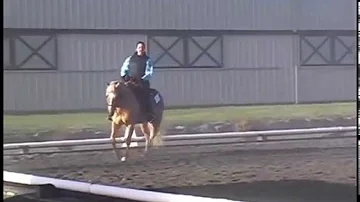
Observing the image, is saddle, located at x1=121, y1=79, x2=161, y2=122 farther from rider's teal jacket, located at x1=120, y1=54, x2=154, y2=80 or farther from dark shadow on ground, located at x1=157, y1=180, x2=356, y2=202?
dark shadow on ground, located at x1=157, y1=180, x2=356, y2=202

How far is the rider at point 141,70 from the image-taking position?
A: 8.68 feet

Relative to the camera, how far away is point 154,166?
8.77 feet

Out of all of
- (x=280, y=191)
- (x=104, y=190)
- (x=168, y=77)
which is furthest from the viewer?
(x=104, y=190)

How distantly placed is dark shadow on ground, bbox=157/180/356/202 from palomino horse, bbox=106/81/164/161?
204 mm

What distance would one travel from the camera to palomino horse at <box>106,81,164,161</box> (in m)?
2.65

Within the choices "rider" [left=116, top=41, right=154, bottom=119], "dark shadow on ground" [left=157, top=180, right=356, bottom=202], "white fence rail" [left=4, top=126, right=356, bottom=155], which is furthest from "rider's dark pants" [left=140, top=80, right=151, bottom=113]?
"dark shadow on ground" [left=157, top=180, right=356, bottom=202]

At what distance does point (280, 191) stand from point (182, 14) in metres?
0.64

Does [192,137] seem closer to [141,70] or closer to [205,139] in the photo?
[205,139]

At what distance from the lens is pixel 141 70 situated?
8.70 feet

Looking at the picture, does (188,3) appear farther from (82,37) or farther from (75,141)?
(75,141)

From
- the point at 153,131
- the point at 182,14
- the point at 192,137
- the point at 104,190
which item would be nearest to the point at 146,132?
the point at 153,131

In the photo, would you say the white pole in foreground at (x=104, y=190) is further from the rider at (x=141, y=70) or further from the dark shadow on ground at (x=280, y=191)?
the rider at (x=141, y=70)

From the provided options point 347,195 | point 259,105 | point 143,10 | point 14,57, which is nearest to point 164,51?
point 143,10

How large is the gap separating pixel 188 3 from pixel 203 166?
1.73 feet
